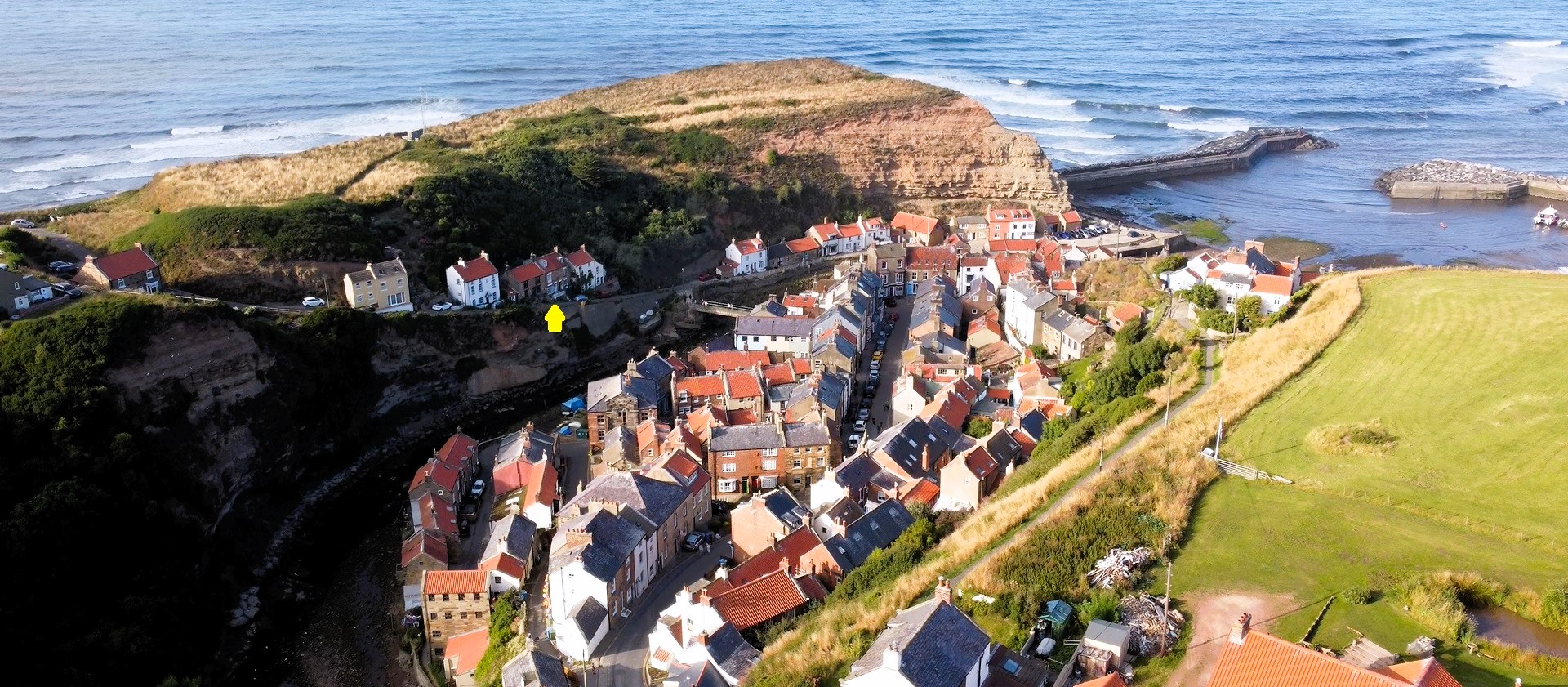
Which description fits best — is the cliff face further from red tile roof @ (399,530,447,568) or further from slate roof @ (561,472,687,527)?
red tile roof @ (399,530,447,568)

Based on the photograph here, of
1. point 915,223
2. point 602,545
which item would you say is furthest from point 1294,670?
point 915,223

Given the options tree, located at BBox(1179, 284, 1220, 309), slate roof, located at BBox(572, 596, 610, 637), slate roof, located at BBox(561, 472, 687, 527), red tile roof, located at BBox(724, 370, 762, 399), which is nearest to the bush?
slate roof, located at BBox(572, 596, 610, 637)

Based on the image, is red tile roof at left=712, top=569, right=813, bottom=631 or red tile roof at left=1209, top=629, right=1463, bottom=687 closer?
red tile roof at left=1209, top=629, right=1463, bottom=687

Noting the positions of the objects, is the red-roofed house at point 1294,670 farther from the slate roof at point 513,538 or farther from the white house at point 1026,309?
the white house at point 1026,309

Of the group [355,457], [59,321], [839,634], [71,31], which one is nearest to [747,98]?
[355,457]

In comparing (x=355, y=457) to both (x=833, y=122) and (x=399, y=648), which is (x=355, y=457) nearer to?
(x=399, y=648)

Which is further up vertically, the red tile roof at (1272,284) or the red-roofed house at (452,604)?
the red tile roof at (1272,284)

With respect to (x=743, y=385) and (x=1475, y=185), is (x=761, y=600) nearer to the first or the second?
(x=743, y=385)

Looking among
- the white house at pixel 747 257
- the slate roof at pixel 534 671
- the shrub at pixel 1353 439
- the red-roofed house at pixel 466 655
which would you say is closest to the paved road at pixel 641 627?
the slate roof at pixel 534 671
